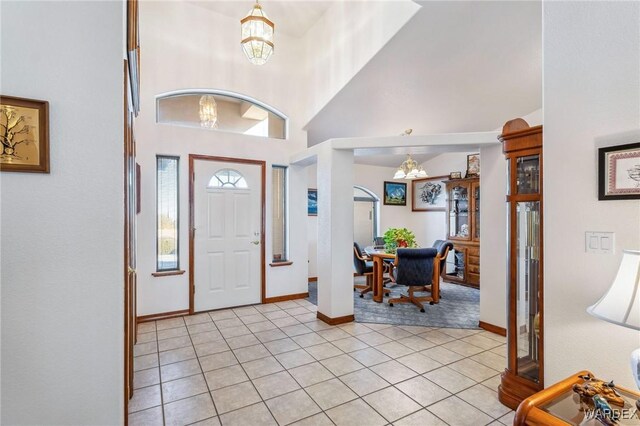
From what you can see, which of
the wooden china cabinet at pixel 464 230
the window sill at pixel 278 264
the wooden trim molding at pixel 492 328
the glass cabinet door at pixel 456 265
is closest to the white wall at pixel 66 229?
the window sill at pixel 278 264

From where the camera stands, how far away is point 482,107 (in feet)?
16.1

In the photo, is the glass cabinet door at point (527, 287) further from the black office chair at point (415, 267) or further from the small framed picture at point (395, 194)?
the small framed picture at point (395, 194)

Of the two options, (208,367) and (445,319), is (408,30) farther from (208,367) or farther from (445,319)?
(208,367)

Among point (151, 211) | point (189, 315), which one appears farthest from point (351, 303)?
point (151, 211)

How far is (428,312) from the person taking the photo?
4.25 meters

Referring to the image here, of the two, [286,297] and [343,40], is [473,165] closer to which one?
[343,40]

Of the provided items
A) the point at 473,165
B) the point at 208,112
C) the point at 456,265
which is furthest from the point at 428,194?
the point at 208,112

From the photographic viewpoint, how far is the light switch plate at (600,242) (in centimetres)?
148

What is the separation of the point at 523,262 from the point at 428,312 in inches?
92.3

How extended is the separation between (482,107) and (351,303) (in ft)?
12.3

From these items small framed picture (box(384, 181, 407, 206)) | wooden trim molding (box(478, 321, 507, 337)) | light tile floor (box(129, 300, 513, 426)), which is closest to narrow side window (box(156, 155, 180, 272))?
light tile floor (box(129, 300, 513, 426))

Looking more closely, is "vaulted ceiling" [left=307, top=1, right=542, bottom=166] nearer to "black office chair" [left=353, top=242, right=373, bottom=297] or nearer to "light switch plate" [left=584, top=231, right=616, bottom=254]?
"black office chair" [left=353, top=242, right=373, bottom=297]

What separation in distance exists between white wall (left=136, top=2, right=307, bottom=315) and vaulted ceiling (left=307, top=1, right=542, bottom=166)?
826 mm

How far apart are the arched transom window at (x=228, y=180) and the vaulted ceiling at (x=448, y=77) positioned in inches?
55.7
